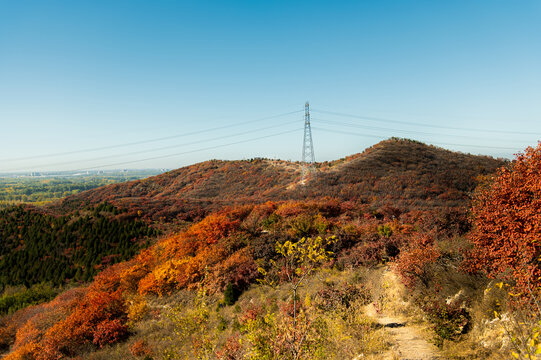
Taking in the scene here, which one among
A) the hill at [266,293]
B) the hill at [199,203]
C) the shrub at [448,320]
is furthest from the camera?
the hill at [199,203]

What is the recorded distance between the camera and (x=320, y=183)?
47.0 metres

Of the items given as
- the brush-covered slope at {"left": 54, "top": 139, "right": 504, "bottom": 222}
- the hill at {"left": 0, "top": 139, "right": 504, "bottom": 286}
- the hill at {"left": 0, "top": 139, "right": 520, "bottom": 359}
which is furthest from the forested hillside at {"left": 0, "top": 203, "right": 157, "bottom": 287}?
the brush-covered slope at {"left": 54, "top": 139, "right": 504, "bottom": 222}

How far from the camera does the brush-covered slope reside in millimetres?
36969

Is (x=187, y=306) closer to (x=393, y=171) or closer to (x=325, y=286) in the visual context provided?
(x=325, y=286)

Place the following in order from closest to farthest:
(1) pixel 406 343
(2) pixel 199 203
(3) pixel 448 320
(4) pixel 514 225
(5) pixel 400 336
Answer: (4) pixel 514 225, (3) pixel 448 320, (1) pixel 406 343, (5) pixel 400 336, (2) pixel 199 203

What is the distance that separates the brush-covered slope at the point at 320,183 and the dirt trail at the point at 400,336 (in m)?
21.9

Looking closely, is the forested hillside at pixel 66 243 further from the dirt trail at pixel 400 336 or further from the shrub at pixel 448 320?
the shrub at pixel 448 320

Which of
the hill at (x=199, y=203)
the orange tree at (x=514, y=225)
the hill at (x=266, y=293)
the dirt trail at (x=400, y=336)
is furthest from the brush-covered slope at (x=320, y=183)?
the orange tree at (x=514, y=225)

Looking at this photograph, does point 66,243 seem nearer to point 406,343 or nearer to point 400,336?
point 400,336

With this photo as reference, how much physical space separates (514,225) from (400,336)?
5790mm

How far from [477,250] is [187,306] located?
16.0 m

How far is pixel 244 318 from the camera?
1273cm

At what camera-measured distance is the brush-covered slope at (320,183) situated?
37.0 metres

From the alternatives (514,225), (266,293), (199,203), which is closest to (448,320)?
(514,225)
